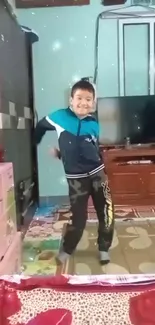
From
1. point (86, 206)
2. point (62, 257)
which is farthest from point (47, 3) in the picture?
point (62, 257)

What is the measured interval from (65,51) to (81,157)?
177 cm

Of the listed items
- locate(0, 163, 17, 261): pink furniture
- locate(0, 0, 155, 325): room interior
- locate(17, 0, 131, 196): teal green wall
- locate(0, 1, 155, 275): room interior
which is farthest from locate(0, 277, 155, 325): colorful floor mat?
locate(17, 0, 131, 196): teal green wall

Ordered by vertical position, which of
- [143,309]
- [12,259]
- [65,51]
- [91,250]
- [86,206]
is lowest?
[91,250]

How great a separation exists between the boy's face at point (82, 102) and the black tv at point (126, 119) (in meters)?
1.48

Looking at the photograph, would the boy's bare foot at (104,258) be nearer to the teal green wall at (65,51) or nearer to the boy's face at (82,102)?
the boy's face at (82,102)

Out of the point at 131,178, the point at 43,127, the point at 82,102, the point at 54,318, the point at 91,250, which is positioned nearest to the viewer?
the point at 54,318

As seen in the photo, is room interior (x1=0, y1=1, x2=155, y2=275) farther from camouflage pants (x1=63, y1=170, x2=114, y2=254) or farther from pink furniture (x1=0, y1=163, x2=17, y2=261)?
pink furniture (x1=0, y1=163, x2=17, y2=261)

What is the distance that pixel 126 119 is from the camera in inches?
136

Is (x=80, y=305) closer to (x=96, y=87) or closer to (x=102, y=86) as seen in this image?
(x=96, y=87)

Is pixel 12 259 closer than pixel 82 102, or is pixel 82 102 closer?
pixel 12 259

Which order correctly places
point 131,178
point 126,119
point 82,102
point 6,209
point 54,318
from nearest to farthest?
point 54,318, point 6,209, point 82,102, point 131,178, point 126,119

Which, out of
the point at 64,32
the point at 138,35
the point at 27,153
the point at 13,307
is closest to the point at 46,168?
the point at 27,153

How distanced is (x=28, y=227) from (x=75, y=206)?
82 centimetres

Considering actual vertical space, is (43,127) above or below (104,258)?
above
